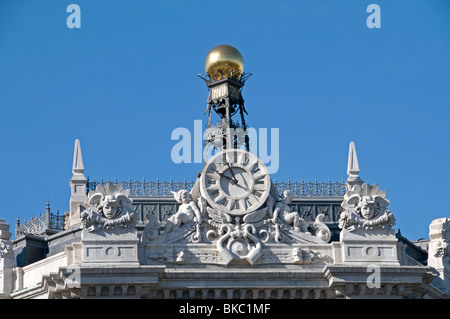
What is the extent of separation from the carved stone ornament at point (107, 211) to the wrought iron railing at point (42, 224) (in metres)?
14.8

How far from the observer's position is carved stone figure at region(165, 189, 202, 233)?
264 ft

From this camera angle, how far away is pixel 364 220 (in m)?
81.1

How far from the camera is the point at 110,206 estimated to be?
79.5 m

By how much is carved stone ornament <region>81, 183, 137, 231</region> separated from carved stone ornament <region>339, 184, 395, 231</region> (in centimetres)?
949

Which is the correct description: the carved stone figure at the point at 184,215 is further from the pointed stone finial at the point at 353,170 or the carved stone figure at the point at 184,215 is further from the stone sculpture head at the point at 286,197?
the pointed stone finial at the point at 353,170

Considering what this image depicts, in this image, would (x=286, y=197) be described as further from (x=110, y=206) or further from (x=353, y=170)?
(x=353, y=170)

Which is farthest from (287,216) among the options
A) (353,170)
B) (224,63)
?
(224,63)

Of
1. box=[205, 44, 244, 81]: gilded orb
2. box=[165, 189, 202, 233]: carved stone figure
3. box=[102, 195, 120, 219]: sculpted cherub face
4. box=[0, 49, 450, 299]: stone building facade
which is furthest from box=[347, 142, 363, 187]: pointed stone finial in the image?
box=[102, 195, 120, 219]: sculpted cherub face

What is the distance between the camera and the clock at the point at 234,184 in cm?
8112

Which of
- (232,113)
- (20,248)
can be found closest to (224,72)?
(232,113)

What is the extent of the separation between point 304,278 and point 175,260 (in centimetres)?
571

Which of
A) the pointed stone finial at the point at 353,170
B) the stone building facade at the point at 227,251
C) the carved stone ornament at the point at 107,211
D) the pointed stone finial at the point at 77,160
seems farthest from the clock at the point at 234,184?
the pointed stone finial at the point at 353,170
